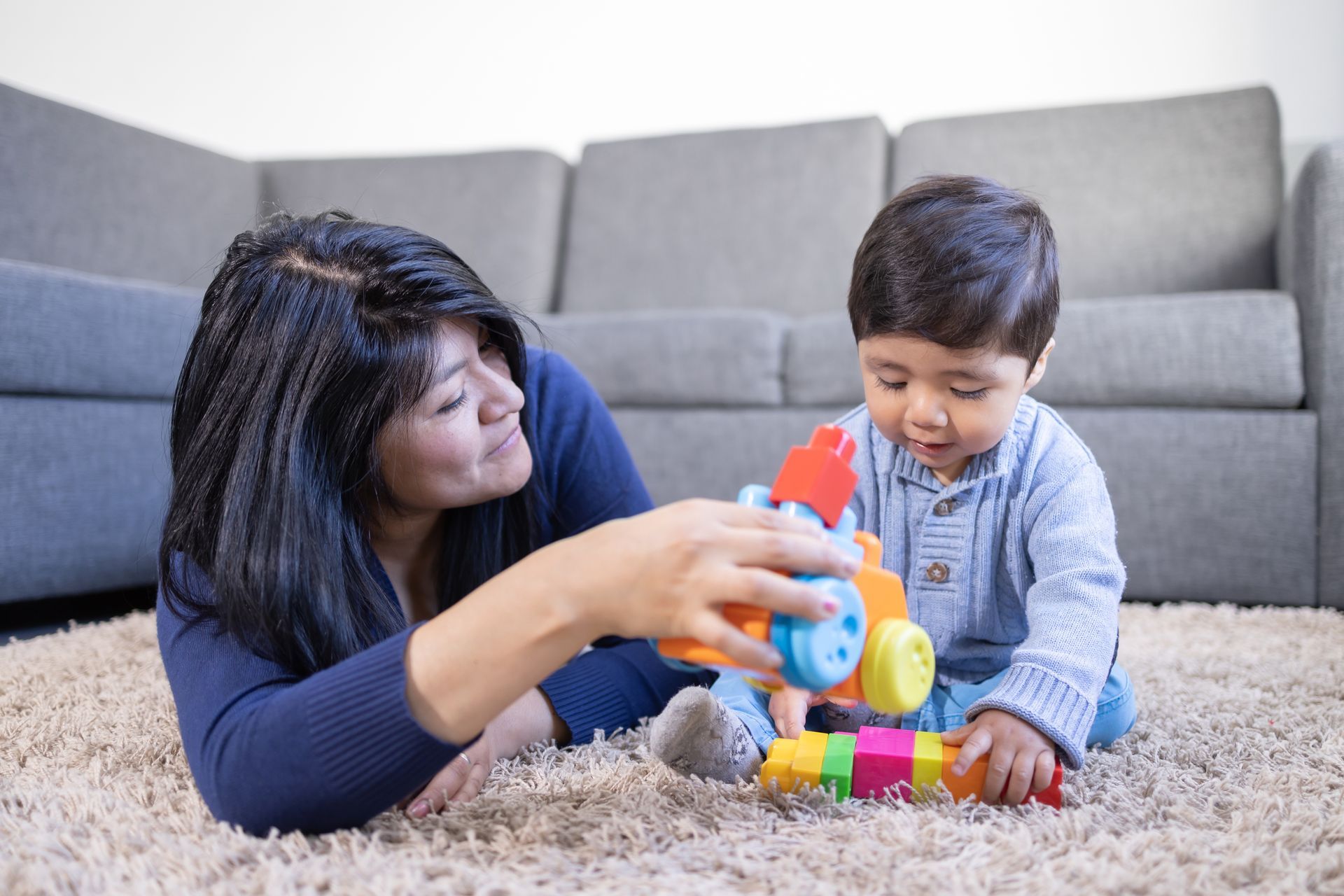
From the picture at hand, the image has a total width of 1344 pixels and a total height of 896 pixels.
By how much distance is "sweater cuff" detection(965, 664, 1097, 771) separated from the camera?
707mm

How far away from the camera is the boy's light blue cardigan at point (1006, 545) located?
0.79 m

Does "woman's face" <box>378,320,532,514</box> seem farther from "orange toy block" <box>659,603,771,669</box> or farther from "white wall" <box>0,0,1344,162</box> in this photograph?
"white wall" <box>0,0,1344,162</box>

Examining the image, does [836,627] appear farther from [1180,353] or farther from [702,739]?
[1180,353]

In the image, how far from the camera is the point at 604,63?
2.96 metres

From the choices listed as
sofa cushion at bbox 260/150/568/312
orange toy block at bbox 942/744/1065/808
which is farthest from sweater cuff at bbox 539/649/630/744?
sofa cushion at bbox 260/150/568/312

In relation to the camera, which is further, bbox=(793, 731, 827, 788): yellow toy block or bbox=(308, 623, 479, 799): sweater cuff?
bbox=(793, 731, 827, 788): yellow toy block

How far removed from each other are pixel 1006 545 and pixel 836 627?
438 millimetres

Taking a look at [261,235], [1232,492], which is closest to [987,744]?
[261,235]

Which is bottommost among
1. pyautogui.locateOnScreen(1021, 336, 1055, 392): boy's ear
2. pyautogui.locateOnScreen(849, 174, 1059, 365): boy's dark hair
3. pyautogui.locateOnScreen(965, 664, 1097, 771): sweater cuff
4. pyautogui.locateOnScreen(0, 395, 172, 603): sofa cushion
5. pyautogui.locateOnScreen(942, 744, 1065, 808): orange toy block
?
pyautogui.locateOnScreen(0, 395, 172, 603): sofa cushion

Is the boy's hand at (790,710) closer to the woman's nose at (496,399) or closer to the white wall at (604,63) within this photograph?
the woman's nose at (496,399)

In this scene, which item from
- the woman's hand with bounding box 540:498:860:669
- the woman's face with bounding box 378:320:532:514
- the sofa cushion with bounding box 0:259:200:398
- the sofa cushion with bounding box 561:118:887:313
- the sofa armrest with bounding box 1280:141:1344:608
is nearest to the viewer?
the woman's hand with bounding box 540:498:860:669

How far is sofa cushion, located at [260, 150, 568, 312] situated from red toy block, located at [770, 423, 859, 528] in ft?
6.56

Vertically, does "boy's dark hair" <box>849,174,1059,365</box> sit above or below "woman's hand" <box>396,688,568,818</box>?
above

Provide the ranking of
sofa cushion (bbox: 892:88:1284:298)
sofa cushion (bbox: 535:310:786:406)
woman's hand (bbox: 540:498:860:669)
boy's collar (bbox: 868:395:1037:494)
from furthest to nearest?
sofa cushion (bbox: 892:88:1284:298), sofa cushion (bbox: 535:310:786:406), boy's collar (bbox: 868:395:1037:494), woman's hand (bbox: 540:498:860:669)
